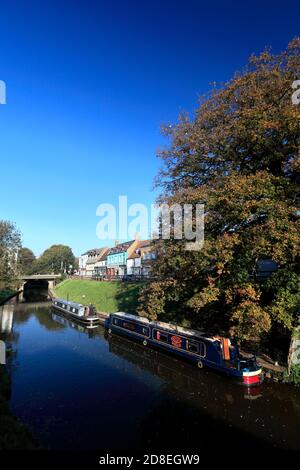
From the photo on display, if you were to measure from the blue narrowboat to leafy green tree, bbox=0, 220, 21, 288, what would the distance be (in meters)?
29.3

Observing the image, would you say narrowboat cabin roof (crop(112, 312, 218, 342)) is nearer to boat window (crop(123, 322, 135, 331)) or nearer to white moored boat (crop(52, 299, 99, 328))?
boat window (crop(123, 322, 135, 331))

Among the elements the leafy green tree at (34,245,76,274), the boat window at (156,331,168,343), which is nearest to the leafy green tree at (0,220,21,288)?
the boat window at (156,331,168,343)

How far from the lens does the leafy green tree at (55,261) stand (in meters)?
110

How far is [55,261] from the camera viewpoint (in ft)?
364

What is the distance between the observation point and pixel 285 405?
13.7 m

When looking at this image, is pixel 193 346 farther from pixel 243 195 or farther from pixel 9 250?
pixel 9 250

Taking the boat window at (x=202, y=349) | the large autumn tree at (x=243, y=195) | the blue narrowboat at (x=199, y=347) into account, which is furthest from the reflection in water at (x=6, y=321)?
the boat window at (x=202, y=349)

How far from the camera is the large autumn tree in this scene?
48.5ft

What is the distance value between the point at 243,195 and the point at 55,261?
10477cm

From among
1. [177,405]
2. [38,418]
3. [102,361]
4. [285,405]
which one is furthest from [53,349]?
[285,405]

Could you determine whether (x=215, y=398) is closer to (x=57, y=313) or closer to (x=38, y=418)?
(x=38, y=418)

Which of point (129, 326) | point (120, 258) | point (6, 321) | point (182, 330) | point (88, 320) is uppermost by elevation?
point (120, 258)

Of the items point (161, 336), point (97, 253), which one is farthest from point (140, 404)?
point (97, 253)
